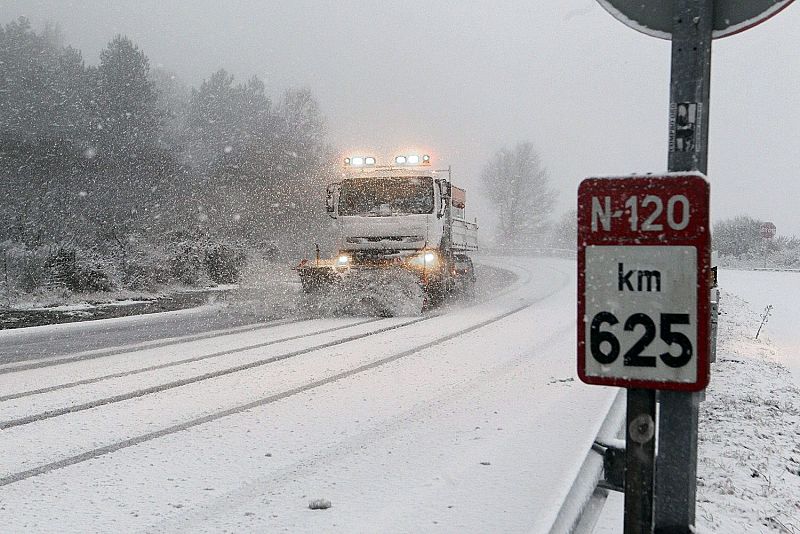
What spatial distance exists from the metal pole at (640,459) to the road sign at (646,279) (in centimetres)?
6

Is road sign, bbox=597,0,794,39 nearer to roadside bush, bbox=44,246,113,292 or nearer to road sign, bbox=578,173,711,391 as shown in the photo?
road sign, bbox=578,173,711,391

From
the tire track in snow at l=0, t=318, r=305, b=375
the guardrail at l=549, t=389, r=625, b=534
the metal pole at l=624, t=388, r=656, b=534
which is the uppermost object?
the metal pole at l=624, t=388, r=656, b=534

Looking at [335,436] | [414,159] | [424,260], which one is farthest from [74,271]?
[335,436]

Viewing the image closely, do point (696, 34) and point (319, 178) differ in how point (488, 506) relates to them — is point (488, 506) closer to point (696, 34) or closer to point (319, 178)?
point (696, 34)

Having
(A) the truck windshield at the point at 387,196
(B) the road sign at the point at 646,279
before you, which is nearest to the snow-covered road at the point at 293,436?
(B) the road sign at the point at 646,279

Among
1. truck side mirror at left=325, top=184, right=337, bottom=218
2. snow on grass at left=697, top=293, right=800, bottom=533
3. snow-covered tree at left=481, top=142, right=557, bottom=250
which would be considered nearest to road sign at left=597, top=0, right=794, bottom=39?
snow on grass at left=697, top=293, right=800, bottom=533

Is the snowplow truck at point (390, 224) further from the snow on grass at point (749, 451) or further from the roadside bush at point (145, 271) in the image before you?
the roadside bush at point (145, 271)

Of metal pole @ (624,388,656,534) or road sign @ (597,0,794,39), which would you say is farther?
road sign @ (597,0,794,39)

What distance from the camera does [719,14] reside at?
2111mm

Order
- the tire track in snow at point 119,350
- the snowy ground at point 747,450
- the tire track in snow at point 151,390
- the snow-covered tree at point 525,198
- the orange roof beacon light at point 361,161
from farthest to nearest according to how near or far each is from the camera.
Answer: the snow-covered tree at point 525,198, the orange roof beacon light at point 361,161, the tire track in snow at point 119,350, the tire track in snow at point 151,390, the snowy ground at point 747,450

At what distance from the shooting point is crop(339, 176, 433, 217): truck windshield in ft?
46.9

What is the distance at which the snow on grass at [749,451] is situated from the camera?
3646 mm

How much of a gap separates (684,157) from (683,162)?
0.02 metres

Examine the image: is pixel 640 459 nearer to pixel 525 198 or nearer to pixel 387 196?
pixel 387 196
